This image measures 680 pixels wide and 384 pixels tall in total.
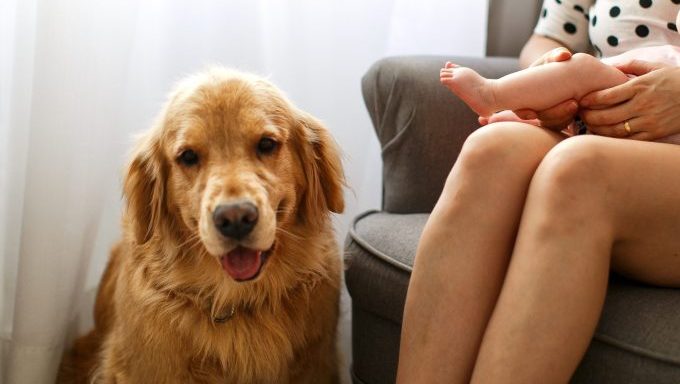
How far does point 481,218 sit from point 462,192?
0.16 feet

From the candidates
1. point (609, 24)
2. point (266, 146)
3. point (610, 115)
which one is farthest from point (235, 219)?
point (609, 24)

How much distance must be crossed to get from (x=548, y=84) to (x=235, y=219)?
571 mm

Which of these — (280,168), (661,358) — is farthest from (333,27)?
(661,358)

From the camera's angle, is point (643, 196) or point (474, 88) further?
point (474, 88)

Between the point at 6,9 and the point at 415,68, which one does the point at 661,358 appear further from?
the point at 6,9

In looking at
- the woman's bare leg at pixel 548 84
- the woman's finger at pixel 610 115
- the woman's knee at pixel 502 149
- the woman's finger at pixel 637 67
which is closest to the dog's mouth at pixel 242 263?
the woman's knee at pixel 502 149

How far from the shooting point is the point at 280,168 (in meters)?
1.24

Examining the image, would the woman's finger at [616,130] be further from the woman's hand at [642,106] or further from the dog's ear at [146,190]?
the dog's ear at [146,190]

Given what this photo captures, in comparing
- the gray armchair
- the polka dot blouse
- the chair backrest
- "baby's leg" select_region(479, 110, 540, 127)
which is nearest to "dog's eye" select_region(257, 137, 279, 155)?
the gray armchair

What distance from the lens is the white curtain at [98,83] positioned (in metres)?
1.42

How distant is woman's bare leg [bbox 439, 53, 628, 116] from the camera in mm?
1168

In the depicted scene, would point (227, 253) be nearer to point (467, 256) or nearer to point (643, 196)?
point (467, 256)

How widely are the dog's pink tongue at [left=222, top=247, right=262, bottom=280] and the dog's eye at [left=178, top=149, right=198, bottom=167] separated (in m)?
0.18

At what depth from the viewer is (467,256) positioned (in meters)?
1.06
